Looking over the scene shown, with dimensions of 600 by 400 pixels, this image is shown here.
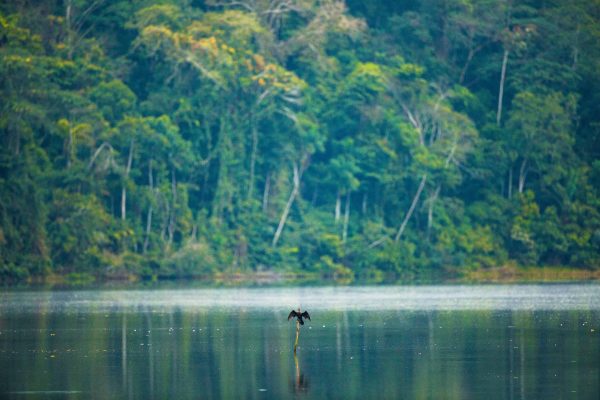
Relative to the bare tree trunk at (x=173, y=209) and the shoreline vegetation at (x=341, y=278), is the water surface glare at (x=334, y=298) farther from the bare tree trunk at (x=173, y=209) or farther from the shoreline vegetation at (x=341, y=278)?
the bare tree trunk at (x=173, y=209)

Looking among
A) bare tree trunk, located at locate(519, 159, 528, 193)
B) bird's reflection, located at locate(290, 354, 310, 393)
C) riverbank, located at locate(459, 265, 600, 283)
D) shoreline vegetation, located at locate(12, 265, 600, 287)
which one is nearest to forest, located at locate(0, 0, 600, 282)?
bare tree trunk, located at locate(519, 159, 528, 193)

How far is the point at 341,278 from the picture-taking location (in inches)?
2594

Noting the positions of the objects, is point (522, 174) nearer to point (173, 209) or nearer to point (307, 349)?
point (173, 209)

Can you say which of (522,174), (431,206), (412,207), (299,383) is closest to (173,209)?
(412,207)

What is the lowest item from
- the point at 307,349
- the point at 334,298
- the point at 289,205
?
the point at 307,349

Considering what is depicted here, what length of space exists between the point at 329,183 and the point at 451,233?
7.15 meters

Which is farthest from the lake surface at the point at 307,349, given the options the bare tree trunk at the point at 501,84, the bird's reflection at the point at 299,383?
the bare tree trunk at the point at 501,84

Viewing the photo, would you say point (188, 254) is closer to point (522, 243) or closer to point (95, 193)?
point (95, 193)

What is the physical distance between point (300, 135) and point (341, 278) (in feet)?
25.7

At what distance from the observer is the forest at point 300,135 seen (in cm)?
6419

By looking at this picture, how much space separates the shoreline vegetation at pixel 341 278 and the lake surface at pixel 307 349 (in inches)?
604

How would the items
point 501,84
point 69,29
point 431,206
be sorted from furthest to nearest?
point 501,84 → point 431,206 → point 69,29

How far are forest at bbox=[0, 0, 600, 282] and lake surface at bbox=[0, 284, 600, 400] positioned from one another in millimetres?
20816

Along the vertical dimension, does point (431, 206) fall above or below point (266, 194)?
below
